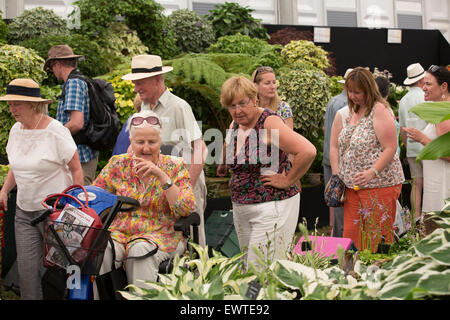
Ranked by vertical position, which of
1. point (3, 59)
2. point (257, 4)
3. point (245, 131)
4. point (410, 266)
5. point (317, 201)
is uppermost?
point (257, 4)

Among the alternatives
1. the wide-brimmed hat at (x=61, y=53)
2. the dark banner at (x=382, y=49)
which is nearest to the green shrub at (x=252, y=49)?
the dark banner at (x=382, y=49)

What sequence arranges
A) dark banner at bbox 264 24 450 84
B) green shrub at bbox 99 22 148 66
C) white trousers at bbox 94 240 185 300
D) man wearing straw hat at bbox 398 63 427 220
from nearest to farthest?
white trousers at bbox 94 240 185 300 < man wearing straw hat at bbox 398 63 427 220 < green shrub at bbox 99 22 148 66 < dark banner at bbox 264 24 450 84

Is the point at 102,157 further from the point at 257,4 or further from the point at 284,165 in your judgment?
the point at 257,4

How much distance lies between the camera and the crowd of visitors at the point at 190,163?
9.91 ft

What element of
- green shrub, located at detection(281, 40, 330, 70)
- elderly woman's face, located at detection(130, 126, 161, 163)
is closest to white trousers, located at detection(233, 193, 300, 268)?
elderly woman's face, located at detection(130, 126, 161, 163)

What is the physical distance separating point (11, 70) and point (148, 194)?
3.03m

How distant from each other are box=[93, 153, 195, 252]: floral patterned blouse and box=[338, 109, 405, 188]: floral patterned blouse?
3.93 ft

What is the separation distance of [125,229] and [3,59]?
3089mm

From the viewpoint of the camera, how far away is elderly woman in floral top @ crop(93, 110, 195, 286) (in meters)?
2.92

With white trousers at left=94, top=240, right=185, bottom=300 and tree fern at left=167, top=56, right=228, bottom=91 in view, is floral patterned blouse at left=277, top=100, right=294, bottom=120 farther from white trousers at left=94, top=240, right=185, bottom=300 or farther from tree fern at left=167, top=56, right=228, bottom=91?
white trousers at left=94, top=240, right=185, bottom=300

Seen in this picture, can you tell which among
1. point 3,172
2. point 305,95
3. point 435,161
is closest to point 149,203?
point 3,172

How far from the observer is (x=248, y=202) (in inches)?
122

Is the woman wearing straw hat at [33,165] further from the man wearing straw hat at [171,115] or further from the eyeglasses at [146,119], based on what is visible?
the eyeglasses at [146,119]
